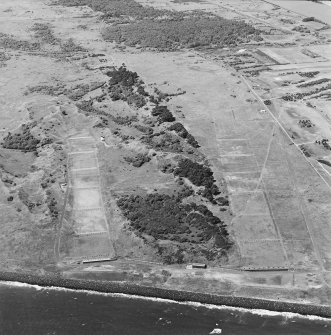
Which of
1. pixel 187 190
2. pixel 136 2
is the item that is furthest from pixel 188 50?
pixel 187 190

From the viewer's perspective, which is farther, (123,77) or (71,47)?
(71,47)

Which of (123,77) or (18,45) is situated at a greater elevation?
(123,77)

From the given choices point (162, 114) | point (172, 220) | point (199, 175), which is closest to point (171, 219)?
point (172, 220)

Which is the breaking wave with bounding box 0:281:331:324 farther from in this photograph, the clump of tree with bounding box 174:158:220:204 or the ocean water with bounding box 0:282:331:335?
the clump of tree with bounding box 174:158:220:204

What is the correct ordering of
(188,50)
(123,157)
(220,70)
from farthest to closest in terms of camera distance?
(188,50)
(220,70)
(123,157)

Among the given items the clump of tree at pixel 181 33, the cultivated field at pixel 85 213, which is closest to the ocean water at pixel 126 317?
the cultivated field at pixel 85 213

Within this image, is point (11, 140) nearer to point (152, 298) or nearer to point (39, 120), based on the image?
point (39, 120)

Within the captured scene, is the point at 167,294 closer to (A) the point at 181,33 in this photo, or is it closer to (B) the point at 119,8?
(A) the point at 181,33
